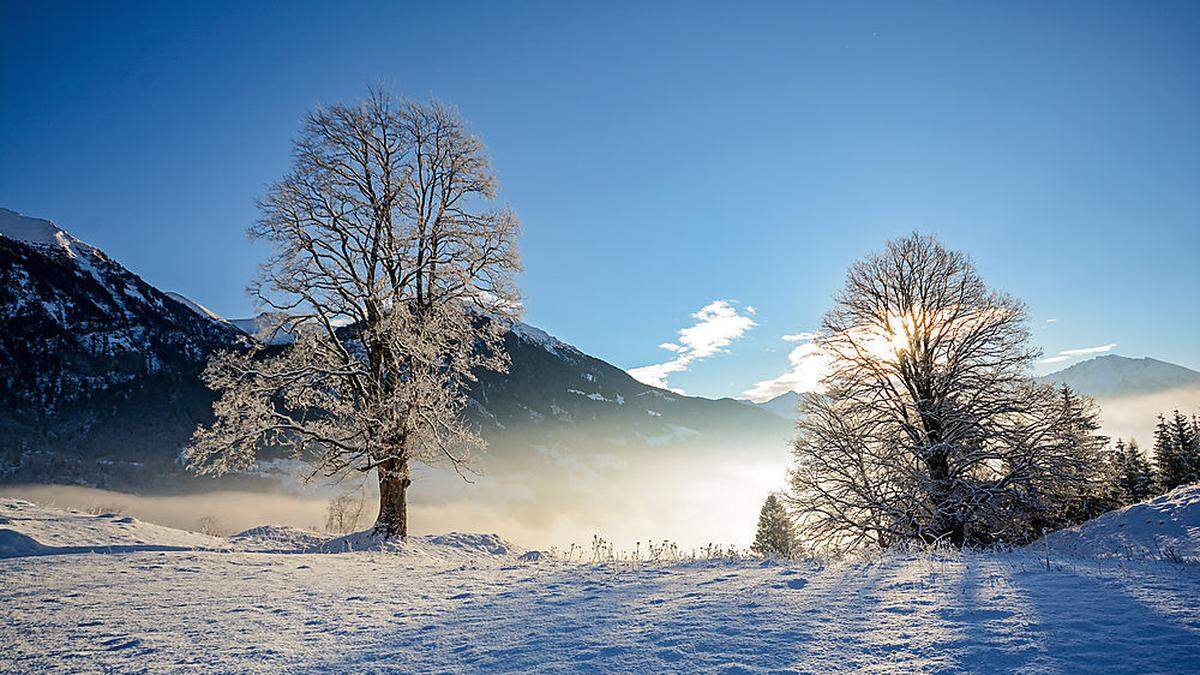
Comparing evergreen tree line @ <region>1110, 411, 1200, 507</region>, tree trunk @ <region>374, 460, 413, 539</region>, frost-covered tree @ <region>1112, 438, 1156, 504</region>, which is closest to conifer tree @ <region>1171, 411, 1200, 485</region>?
evergreen tree line @ <region>1110, 411, 1200, 507</region>

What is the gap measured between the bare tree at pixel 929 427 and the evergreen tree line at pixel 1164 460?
22.4 metres

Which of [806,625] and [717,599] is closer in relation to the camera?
[806,625]

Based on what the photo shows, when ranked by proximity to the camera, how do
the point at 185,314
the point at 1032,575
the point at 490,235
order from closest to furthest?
1. the point at 1032,575
2. the point at 490,235
3. the point at 185,314

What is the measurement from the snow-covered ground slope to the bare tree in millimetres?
1421

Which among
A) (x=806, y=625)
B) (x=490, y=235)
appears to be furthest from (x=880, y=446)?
(x=806, y=625)

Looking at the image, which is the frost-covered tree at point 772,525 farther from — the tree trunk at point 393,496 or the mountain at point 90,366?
the mountain at point 90,366

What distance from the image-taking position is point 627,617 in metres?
3.85

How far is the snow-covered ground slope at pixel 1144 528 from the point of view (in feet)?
31.0

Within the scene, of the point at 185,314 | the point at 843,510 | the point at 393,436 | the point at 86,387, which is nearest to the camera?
the point at 393,436

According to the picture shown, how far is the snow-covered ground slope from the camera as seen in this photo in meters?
9.46

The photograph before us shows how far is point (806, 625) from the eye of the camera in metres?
3.30

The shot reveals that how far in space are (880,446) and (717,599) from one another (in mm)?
13265

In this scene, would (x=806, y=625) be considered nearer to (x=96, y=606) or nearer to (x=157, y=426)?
(x=96, y=606)

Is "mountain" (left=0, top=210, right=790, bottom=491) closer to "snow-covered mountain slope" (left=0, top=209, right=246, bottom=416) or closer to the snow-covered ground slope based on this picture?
"snow-covered mountain slope" (left=0, top=209, right=246, bottom=416)
